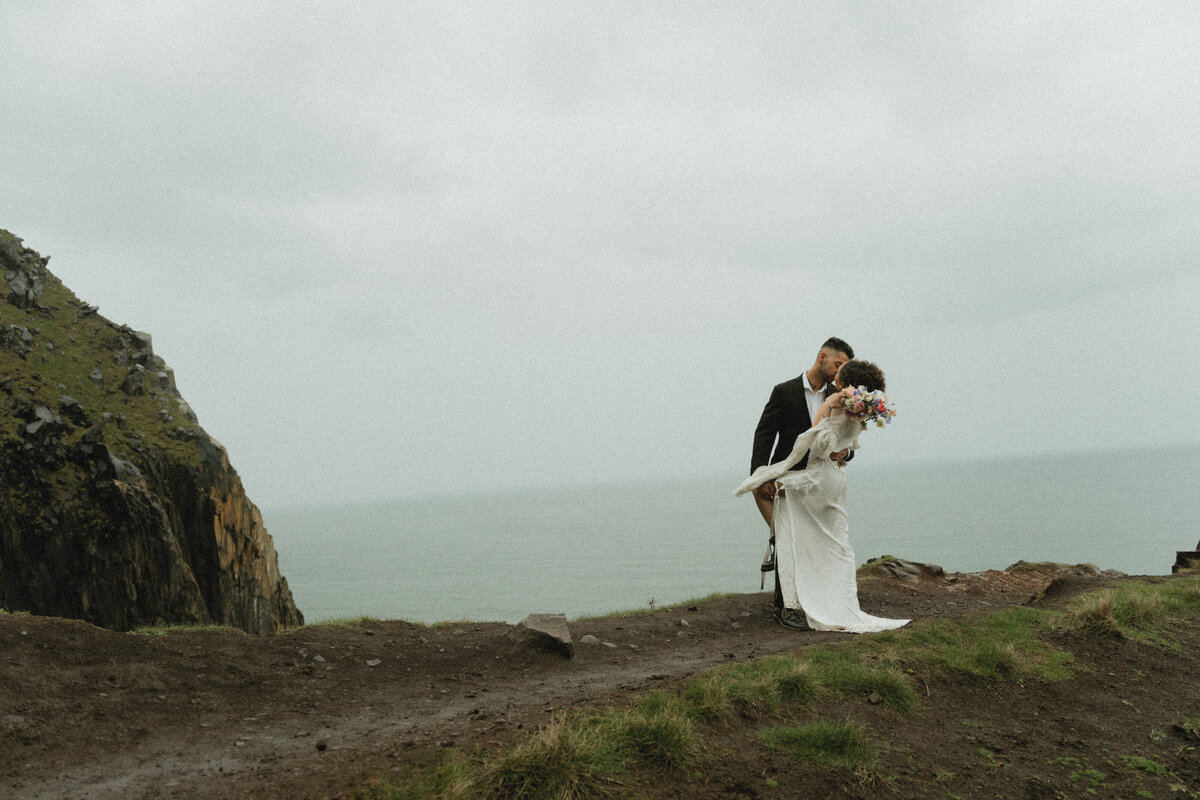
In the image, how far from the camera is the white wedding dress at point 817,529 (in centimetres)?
998

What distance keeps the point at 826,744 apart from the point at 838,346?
20.4ft

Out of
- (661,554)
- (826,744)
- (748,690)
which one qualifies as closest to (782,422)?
(748,690)

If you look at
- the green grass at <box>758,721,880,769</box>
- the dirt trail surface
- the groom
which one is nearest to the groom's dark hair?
the groom

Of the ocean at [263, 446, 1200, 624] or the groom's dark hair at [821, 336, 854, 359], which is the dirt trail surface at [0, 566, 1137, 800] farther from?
the ocean at [263, 446, 1200, 624]

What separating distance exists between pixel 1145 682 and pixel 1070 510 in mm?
168099

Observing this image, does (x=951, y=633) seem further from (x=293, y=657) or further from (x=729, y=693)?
(x=293, y=657)

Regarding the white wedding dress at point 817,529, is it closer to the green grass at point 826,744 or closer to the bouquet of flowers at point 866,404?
the bouquet of flowers at point 866,404

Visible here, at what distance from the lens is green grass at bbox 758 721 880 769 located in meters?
5.39

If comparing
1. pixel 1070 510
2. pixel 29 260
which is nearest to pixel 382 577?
pixel 29 260

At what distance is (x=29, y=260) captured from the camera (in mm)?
15039

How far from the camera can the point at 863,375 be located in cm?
991

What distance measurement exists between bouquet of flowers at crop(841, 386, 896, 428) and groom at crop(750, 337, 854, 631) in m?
0.76

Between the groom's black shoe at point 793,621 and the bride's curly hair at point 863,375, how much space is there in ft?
10.2

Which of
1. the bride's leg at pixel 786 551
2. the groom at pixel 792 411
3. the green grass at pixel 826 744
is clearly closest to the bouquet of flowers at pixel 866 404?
the groom at pixel 792 411
